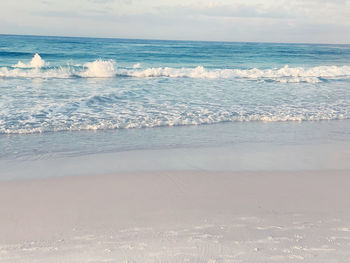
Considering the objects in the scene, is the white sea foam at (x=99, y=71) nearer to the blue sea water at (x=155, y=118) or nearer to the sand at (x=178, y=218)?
the blue sea water at (x=155, y=118)

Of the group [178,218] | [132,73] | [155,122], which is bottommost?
[178,218]

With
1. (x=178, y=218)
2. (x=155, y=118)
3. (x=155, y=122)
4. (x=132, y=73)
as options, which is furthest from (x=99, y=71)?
(x=178, y=218)

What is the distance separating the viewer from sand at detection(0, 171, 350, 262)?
3053 millimetres

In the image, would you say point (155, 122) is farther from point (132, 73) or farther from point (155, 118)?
point (132, 73)

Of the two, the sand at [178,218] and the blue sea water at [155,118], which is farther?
the blue sea water at [155,118]

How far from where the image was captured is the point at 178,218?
3.77 meters

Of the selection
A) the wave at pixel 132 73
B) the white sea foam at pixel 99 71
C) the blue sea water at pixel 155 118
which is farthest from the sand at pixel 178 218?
the white sea foam at pixel 99 71

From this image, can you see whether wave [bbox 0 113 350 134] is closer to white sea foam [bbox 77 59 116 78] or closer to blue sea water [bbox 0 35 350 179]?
blue sea water [bbox 0 35 350 179]

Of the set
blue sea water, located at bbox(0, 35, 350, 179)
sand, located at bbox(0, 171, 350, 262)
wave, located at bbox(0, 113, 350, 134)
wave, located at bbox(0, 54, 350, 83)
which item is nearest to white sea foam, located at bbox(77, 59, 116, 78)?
wave, located at bbox(0, 54, 350, 83)

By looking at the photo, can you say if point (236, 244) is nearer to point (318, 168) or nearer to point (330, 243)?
point (330, 243)

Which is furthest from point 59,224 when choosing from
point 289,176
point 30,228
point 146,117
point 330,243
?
point 146,117

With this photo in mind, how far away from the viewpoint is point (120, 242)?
10.5ft

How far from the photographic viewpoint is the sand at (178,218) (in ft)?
10.0

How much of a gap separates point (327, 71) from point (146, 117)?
1926 cm
